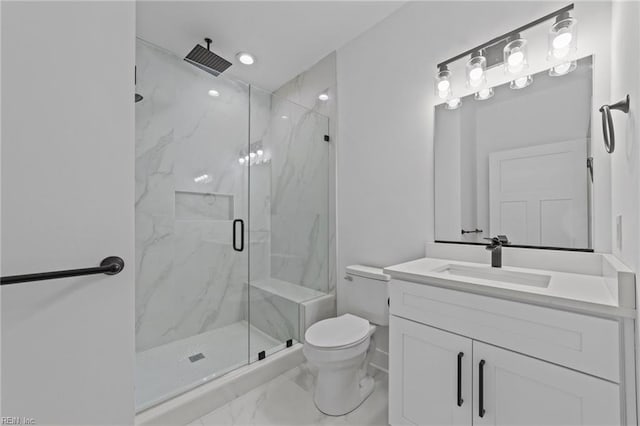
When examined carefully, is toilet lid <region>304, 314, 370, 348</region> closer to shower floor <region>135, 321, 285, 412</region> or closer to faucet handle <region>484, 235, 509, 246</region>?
shower floor <region>135, 321, 285, 412</region>

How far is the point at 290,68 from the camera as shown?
256cm

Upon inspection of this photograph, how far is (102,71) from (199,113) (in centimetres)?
158

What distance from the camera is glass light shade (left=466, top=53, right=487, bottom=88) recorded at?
1487 mm

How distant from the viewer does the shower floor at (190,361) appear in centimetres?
155

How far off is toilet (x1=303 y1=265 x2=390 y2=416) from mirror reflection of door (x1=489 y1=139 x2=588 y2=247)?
0.76m

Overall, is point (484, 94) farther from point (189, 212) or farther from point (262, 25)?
point (189, 212)

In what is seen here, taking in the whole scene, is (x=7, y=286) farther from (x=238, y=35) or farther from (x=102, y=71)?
(x=238, y=35)

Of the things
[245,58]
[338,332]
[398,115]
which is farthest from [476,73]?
[245,58]

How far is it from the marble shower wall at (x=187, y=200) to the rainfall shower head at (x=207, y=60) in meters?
0.07

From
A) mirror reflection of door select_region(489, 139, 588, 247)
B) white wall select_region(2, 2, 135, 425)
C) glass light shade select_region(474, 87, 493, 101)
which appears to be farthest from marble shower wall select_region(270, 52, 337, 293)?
white wall select_region(2, 2, 135, 425)

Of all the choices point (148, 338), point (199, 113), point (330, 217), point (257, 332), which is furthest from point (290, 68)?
point (148, 338)

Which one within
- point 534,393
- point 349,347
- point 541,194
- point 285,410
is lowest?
point 285,410

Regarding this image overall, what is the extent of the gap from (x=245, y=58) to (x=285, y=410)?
2.66m

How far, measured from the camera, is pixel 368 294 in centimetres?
187
